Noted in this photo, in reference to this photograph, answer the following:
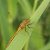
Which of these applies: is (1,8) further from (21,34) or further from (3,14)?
(21,34)

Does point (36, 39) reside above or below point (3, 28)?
below

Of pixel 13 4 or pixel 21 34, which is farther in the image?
pixel 13 4

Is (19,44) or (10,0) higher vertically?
(10,0)

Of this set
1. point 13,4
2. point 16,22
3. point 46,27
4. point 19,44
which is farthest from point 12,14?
point 19,44

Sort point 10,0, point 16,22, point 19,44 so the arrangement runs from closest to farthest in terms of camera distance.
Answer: point 19,44 → point 10,0 → point 16,22

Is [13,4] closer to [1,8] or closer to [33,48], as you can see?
[1,8]

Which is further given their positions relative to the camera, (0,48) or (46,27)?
(46,27)

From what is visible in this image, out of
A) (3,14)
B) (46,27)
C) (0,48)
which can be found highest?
(3,14)

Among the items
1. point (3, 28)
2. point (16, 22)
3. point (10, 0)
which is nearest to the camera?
point (3, 28)

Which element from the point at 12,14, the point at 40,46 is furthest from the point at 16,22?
the point at 40,46
